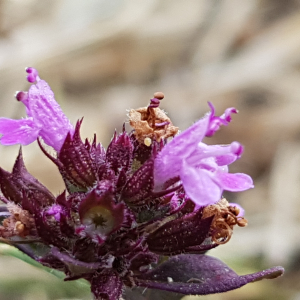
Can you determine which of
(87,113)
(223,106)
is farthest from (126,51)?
(223,106)

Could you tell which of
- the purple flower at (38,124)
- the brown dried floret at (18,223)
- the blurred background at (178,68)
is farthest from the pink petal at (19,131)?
the blurred background at (178,68)

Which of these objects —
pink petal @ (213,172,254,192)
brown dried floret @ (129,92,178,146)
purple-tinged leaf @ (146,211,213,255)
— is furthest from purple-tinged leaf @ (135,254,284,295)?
brown dried floret @ (129,92,178,146)

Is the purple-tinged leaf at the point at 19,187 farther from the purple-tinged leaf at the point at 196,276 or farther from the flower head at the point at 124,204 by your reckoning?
the purple-tinged leaf at the point at 196,276

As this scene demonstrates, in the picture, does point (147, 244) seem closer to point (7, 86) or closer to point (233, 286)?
point (233, 286)

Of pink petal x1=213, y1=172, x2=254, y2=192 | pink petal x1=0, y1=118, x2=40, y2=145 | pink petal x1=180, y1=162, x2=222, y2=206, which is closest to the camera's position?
pink petal x1=180, y1=162, x2=222, y2=206

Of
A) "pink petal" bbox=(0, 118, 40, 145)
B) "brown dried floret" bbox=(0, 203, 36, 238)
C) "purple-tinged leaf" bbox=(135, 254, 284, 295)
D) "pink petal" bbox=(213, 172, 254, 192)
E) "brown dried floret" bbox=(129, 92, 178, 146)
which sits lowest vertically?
"purple-tinged leaf" bbox=(135, 254, 284, 295)

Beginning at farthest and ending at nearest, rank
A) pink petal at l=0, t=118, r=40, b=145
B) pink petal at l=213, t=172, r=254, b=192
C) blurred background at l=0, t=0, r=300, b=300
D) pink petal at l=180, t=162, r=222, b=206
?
1. blurred background at l=0, t=0, r=300, b=300
2. pink petal at l=0, t=118, r=40, b=145
3. pink petal at l=213, t=172, r=254, b=192
4. pink petal at l=180, t=162, r=222, b=206

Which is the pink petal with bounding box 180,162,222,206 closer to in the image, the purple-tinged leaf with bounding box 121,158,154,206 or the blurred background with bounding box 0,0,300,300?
the purple-tinged leaf with bounding box 121,158,154,206
